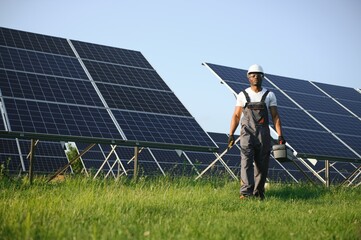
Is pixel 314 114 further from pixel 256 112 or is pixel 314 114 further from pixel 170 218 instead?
pixel 170 218

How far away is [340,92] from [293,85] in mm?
2510

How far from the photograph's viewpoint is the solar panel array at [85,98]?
917 centimetres

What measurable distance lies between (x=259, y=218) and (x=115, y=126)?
524 centimetres

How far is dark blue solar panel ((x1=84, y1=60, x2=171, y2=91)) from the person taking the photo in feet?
39.4

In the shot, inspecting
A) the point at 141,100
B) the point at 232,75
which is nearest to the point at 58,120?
the point at 141,100

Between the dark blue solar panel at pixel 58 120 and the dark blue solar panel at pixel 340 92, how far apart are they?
9.80 m

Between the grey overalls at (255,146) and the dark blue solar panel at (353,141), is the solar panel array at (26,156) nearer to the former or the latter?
the dark blue solar panel at (353,141)

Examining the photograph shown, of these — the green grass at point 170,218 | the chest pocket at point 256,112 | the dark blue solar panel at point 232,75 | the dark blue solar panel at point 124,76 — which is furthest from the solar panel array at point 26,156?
the chest pocket at point 256,112

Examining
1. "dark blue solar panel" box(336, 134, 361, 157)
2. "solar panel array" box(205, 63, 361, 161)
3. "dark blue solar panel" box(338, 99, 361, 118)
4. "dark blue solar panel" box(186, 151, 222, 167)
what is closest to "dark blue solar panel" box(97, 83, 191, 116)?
"solar panel array" box(205, 63, 361, 161)

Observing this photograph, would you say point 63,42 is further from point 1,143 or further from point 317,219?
point 317,219

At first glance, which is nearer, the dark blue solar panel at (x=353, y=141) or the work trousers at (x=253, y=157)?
the work trousers at (x=253, y=157)

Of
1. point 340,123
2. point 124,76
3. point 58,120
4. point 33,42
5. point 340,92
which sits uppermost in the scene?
point 33,42

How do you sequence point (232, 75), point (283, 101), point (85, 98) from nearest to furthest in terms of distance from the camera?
point (85, 98)
point (283, 101)
point (232, 75)

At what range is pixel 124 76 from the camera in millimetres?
12391
